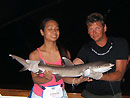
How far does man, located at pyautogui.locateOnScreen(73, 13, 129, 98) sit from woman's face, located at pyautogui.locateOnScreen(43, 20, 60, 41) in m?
0.20

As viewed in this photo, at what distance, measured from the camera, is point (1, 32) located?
6266mm

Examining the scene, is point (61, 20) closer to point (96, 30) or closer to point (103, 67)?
point (96, 30)

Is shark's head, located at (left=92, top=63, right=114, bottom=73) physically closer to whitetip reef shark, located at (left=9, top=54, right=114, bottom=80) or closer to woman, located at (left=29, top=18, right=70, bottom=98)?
whitetip reef shark, located at (left=9, top=54, right=114, bottom=80)

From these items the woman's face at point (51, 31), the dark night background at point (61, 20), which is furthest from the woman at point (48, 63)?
the dark night background at point (61, 20)

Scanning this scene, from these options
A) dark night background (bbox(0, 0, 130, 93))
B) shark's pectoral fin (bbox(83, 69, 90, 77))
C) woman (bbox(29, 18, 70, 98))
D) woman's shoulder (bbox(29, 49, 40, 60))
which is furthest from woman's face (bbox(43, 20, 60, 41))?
dark night background (bbox(0, 0, 130, 93))

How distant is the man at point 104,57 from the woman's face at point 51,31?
20 centimetres

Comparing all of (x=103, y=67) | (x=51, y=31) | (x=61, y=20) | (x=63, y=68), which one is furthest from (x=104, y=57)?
(x=61, y=20)

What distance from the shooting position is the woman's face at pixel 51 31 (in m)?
1.14

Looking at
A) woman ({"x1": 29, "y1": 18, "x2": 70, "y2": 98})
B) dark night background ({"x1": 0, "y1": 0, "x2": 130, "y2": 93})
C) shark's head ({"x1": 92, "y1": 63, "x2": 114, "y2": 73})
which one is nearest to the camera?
shark's head ({"x1": 92, "y1": 63, "x2": 114, "y2": 73})

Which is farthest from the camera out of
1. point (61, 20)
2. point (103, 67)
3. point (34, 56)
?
point (61, 20)

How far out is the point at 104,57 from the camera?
106 centimetres

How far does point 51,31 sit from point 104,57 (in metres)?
0.37

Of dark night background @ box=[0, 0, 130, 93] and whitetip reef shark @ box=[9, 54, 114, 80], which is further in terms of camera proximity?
dark night background @ box=[0, 0, 130, 93]

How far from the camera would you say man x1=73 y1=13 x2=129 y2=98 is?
3.49ft
